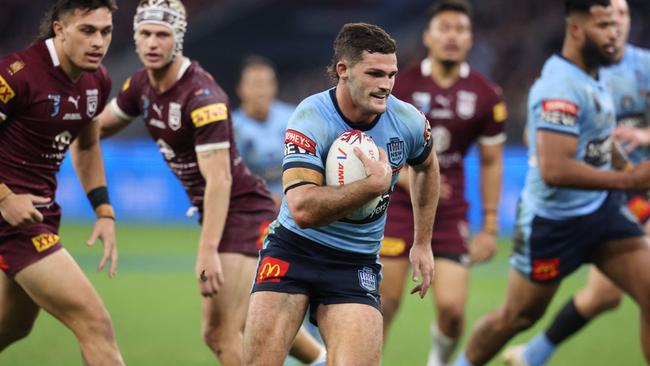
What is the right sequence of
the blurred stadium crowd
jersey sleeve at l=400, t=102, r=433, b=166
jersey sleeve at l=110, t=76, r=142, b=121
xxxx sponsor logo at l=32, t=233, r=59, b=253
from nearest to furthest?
jersey sleeve at l=400, t=102, r=433, b=166 < xxxx sponsor logo at l=32, t=233, r=59, b=253 < jersey sleeve at l=110, t=76, r=142, b=121 < the blurred stadium crowd

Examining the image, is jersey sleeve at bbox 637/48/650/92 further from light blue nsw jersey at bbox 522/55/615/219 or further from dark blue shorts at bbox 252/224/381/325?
dark blue shorts at bbox 252/224/381/325

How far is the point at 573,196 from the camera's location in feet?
23.5

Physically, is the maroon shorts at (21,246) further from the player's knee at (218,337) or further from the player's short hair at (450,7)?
the player's short hair at (450,7)

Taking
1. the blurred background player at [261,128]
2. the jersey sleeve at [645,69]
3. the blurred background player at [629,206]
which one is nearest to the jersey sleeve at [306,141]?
the blurred background player at [629,206]

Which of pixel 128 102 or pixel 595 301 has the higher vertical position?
pixel 128 102

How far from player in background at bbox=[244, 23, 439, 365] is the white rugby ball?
1.4 inches

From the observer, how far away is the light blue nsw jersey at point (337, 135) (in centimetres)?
512

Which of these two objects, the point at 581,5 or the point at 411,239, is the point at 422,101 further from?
the point at 581,5

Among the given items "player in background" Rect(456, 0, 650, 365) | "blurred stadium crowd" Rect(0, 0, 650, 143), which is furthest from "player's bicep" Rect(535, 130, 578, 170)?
"blurred stadium crowd" Rect(0, 0, 650, 143)

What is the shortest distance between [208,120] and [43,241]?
121 cm

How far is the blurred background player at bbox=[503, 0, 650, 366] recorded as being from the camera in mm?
7812

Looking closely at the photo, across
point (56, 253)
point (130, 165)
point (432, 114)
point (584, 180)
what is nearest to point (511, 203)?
point (130, 165)

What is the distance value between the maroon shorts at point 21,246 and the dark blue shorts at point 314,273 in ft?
4.63

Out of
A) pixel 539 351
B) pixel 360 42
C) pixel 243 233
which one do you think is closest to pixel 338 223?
pixel 360 42
